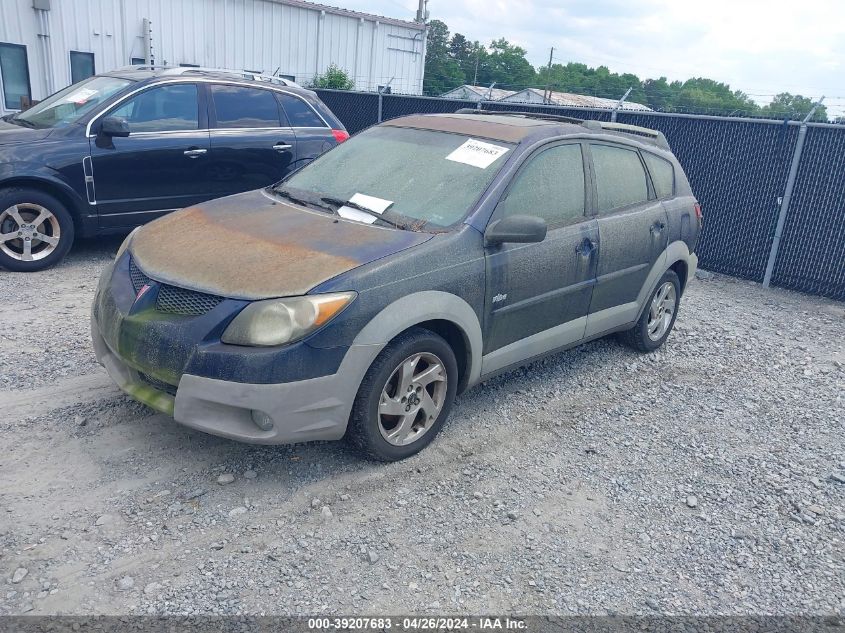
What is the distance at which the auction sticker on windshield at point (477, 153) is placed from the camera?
4.32 metres

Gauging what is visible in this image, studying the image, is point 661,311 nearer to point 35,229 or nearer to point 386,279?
point 386,279

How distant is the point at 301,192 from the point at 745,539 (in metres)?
3.22

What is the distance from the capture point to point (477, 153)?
4.39m

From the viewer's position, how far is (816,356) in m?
6.34

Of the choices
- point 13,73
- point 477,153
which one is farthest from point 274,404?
point 13,73

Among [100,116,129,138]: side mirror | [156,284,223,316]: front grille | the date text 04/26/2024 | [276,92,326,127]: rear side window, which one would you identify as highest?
[276,92,326,127]: rear side window

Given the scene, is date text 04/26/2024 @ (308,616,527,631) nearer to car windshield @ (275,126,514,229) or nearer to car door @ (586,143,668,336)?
car windshield @ (275,126,514,229)

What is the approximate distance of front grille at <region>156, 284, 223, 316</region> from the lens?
338 cm

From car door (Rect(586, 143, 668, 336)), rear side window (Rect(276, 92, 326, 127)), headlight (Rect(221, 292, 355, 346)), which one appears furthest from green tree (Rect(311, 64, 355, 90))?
headlight (Rect(221, 292, 355, 346))

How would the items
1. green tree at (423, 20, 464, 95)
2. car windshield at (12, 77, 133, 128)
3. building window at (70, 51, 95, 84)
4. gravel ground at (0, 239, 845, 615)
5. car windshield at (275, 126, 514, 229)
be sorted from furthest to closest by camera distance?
green tree at (423, 20, 464, 95) → building window at (70, 51, 95, 84) → car windshield at (12, 77, 133, 128) → car windshield at (275, 126, 514, 229) → gravel ground at (0, 239, 845, 615)

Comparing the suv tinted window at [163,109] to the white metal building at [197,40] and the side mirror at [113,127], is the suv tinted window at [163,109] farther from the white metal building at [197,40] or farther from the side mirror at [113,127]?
the white metal building at [197,40]

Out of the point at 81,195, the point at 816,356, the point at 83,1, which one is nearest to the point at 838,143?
the point at 816,356

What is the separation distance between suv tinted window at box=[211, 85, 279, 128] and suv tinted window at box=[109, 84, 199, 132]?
25 centimetres

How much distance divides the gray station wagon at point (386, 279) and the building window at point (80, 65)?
1291 cm
